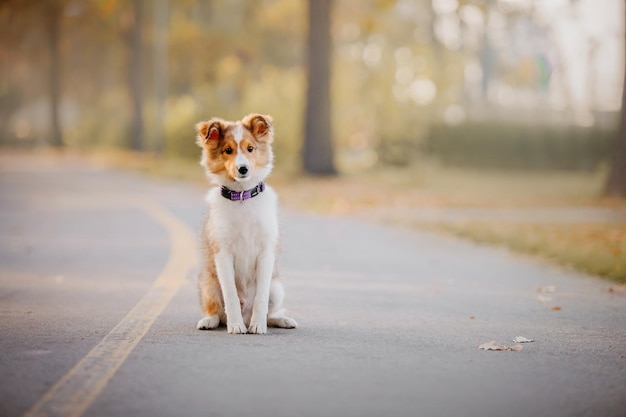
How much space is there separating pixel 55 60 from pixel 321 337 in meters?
69.0

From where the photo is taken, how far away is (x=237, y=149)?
7133 mm

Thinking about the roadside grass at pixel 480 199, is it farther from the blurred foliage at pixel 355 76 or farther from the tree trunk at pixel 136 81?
the tree trunk at pixel 136 81

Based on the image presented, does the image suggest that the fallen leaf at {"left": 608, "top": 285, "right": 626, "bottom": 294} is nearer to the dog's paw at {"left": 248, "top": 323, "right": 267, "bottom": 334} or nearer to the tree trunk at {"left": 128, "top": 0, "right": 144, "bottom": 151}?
the dog's paw at {"left": 248, "top": 323, "right": 267, "bottom": 334}

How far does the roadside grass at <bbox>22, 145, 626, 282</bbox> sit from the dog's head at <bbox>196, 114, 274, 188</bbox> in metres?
5.81

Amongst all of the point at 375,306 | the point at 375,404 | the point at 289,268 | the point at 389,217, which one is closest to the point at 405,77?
the point at 389,217

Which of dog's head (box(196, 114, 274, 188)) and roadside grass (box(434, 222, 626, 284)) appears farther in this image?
roadside grass (box(434, 222, 626, 284))

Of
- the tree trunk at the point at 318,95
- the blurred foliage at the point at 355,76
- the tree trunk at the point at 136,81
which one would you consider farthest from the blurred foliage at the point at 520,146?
the tree trunk at the point at 136,81

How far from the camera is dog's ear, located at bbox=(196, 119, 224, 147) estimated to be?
7.12m

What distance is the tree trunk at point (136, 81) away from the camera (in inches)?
2242

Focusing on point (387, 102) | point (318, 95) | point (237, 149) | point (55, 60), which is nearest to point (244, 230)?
point (237, 149)

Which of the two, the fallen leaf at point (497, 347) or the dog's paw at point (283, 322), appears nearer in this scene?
the fallen leaf at point (497, 347)

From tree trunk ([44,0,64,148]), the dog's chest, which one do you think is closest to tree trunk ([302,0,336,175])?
the dog's chest

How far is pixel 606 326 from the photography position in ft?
27.1

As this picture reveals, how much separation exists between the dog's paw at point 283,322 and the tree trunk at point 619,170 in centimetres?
→ 1840
